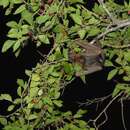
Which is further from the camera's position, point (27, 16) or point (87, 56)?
point (87, 56)

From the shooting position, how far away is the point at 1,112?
5.47 m

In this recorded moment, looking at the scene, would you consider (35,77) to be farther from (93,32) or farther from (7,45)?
(93,32)

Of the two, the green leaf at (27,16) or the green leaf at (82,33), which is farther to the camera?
the green leaf at (82,33)

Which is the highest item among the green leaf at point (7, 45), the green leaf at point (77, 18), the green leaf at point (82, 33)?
the green leaf at point (77, 18)

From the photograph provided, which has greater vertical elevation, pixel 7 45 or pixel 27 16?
pixel 27 16

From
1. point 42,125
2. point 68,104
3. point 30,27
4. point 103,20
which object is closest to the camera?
point 30,27

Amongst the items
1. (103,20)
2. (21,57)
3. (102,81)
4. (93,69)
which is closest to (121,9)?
(103,20)

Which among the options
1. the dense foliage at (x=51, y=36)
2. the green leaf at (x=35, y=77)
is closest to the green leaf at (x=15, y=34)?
the dense foliage at (x=51, y=36)

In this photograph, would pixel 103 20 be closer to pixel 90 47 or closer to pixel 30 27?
pixel 90 47

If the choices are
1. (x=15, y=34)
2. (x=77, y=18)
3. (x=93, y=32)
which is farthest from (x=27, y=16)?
(x=93, y=32)

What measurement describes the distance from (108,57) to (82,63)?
22.4 inches

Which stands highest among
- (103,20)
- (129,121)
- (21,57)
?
(103,20)

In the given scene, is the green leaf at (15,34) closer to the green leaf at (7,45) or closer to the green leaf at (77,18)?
the green leaf at (7,45)

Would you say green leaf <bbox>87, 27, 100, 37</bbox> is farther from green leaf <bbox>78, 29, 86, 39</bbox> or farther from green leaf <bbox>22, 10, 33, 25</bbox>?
green leaf <bbox>22, 10, 33, 25</bbox>
